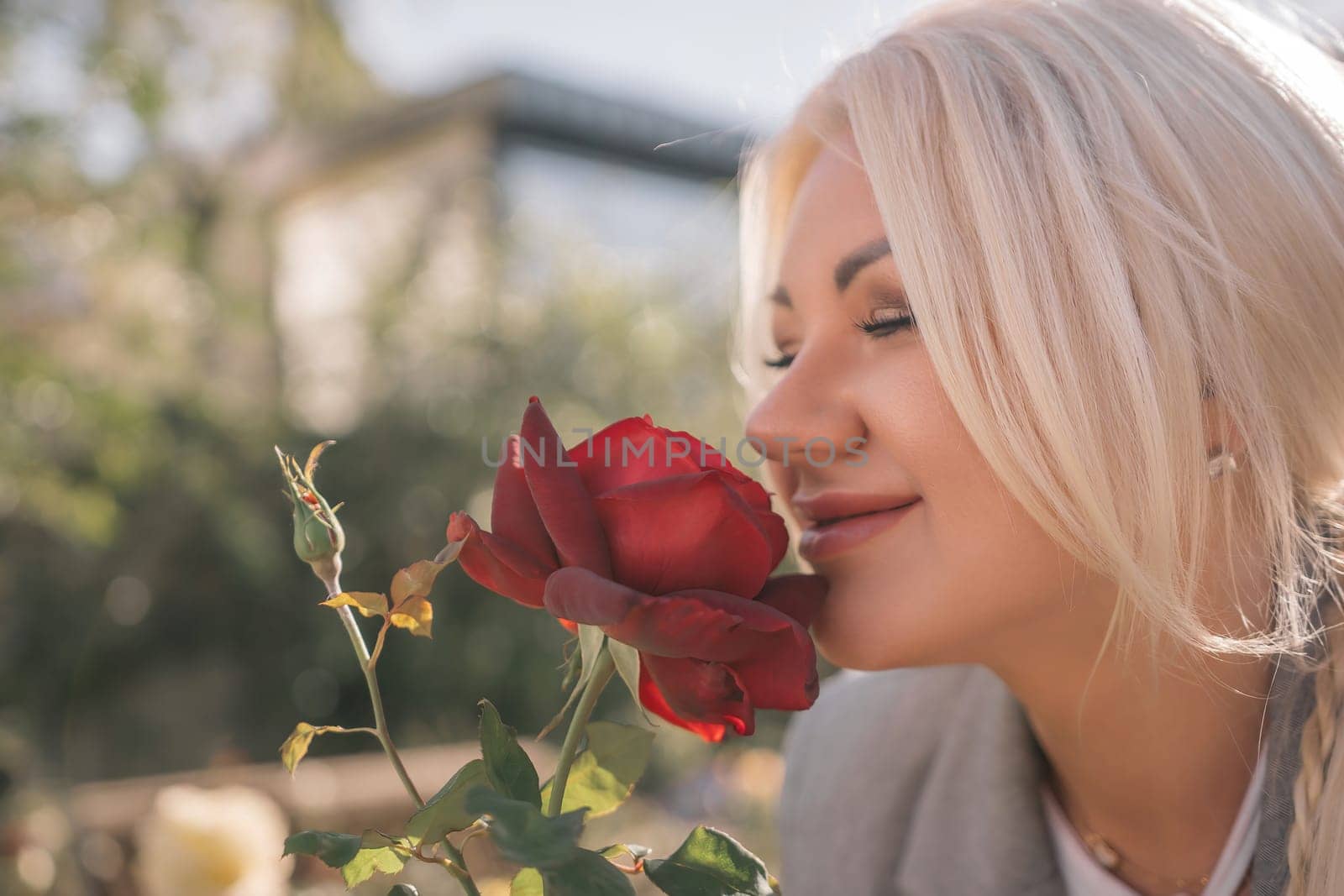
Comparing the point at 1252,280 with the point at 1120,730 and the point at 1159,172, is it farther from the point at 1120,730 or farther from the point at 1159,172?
the point at 1120,730

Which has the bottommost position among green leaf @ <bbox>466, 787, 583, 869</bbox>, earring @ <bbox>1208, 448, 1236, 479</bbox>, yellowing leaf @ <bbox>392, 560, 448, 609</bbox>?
green leaf @ <bbox>466, 787, 583, 869</bbox>

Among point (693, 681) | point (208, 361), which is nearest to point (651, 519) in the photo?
point (693, 681)

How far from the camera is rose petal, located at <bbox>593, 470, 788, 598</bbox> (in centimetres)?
66

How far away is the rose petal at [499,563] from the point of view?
2.15 ft

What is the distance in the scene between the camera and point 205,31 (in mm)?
2600

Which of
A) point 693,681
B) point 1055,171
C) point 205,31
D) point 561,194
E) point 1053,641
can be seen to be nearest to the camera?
point 693,681

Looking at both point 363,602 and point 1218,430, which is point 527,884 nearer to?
point 363,602

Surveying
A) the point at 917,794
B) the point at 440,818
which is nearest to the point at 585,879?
the point at 440,818

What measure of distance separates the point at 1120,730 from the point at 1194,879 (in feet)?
0.70

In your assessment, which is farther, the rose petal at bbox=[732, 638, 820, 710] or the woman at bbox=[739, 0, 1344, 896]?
the woman at bbox=[739, 0, 1344, 896]

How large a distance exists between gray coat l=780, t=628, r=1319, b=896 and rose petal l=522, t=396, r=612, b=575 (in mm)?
913

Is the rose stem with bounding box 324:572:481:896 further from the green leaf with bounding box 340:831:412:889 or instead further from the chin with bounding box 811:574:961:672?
the chin with bounding box 811:574:961:672

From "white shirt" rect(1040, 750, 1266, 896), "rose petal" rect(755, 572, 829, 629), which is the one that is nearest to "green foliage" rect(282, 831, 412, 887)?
"rose petal" rect(755, 572, 829, 629)

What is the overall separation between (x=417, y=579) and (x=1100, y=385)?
617 mm
